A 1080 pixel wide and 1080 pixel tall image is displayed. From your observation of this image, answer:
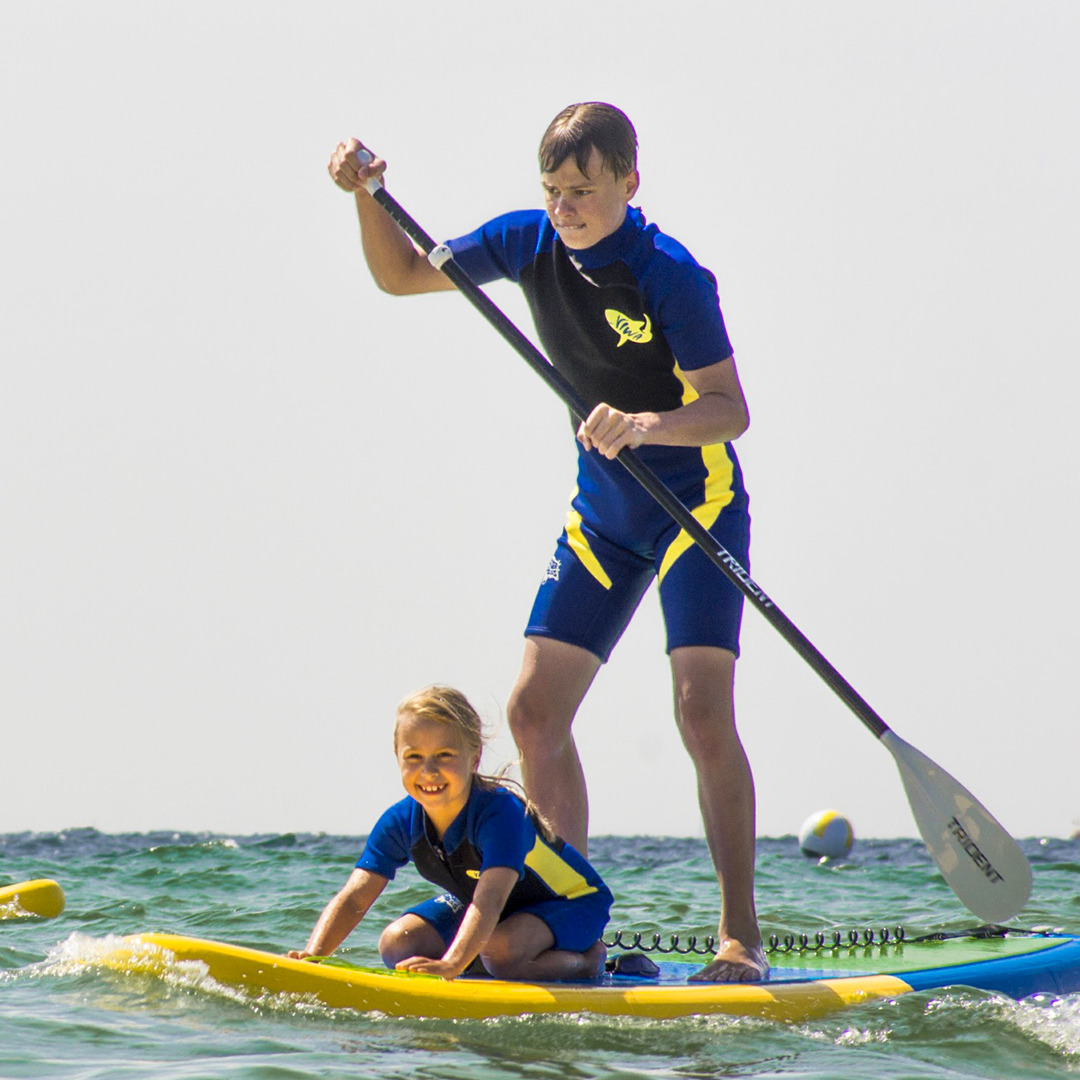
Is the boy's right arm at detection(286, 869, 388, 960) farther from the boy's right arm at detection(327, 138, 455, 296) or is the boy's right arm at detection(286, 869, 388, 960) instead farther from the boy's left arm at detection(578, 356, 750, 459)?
the boy's right arm at detection(327, 138, 455, 296)

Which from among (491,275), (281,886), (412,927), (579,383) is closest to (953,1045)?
(412,927)

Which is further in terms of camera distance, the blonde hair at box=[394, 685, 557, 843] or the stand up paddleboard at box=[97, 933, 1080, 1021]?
the blonde hair at box=[394, 685, 557, 843]

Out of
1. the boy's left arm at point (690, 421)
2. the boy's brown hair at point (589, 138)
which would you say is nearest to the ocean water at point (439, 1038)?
the boy's left arm at point (690, 421)

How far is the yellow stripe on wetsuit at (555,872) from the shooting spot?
129 inches

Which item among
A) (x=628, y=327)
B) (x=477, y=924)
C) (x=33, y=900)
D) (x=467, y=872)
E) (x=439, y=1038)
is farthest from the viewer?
(x=33, y=900)

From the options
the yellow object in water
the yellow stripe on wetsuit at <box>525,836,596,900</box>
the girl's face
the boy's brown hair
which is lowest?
the yellow object in water

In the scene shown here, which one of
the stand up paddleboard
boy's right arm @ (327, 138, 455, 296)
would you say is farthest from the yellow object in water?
boy's right arm @ (327, 138, 455, 296)

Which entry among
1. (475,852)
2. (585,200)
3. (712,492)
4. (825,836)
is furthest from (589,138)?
(825,836)

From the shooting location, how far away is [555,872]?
130 inches

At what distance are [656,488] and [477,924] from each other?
1120mm

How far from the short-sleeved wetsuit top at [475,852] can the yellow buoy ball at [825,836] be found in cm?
1069

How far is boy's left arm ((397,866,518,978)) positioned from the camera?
9.86ft

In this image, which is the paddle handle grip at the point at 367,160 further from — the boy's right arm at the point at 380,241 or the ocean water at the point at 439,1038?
the ocean water at the point at 439,1038

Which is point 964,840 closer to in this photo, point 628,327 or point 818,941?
point 818,941
